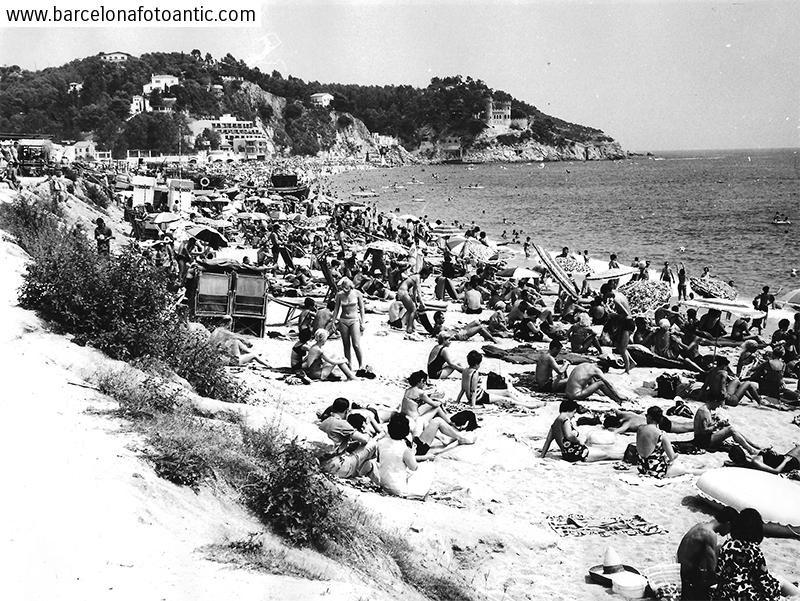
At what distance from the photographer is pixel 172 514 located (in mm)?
4762

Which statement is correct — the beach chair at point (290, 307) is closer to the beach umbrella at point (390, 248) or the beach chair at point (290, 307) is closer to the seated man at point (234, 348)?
the seated man at point (234, 348)

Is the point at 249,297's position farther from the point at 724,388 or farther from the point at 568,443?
the point at 724,388

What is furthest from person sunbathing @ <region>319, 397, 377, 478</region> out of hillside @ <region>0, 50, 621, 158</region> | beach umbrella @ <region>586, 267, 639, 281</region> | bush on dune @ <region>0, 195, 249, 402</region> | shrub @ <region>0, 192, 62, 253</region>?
hillside @ <region>0, 50, 621, 158</region>

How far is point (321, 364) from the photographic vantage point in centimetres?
1046

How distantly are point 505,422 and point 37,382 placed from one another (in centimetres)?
527

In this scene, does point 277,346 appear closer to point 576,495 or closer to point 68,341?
point 68,341

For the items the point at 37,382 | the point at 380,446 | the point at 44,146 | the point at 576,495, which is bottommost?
the point at 576,495

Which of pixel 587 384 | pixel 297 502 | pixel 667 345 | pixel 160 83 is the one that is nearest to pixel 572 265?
pixel 667 345

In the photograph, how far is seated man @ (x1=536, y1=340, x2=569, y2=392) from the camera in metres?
10.5

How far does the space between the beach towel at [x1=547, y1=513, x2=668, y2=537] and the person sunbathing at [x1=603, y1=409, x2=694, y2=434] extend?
198 centimetres

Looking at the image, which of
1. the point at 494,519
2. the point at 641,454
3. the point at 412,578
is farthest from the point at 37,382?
the point at 641,454

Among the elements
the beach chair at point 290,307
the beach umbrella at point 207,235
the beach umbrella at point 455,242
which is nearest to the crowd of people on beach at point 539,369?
the beach umbrella at point 207,235

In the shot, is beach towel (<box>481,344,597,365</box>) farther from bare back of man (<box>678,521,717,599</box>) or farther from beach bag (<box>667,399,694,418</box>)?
bare back of man (<box>678,521,717,599</box>)

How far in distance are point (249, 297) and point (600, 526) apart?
7.66 meters
